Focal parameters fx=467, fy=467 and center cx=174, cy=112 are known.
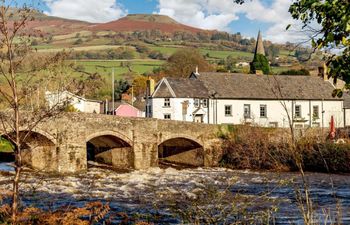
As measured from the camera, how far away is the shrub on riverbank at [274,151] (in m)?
27.6

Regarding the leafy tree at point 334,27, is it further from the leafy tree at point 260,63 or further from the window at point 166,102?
the leafy tree at point 260,63

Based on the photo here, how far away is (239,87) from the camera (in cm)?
4459

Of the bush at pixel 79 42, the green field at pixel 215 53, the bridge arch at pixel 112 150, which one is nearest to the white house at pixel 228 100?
the bridge arch at pixel 112 150

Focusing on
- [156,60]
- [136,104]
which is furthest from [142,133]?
[156,60]

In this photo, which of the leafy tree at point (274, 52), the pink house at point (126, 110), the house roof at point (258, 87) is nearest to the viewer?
the leafy tree at point (274, 52)

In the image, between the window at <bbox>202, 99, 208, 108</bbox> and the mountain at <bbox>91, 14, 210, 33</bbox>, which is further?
the mountain at <bbox>91, 14, 210, 33</bbox>

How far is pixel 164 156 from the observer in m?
36.0

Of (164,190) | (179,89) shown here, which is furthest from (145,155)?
(179,89)

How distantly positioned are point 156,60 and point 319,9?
93.6 meters

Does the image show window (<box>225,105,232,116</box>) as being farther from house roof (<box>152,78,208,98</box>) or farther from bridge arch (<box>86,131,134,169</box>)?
bridge arch (<box>86,131,134,169</box>)

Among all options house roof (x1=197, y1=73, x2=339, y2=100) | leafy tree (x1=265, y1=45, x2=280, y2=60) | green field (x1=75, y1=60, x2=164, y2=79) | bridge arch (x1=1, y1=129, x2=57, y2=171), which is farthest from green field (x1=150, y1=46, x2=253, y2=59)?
bridge arch (x1=1, y1=129, x2=57, y2=171)

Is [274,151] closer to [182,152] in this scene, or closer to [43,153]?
[182,152]

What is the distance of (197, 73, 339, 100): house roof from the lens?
43.8m

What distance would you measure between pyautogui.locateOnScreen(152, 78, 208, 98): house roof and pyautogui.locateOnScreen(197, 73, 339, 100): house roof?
773 millimetres
